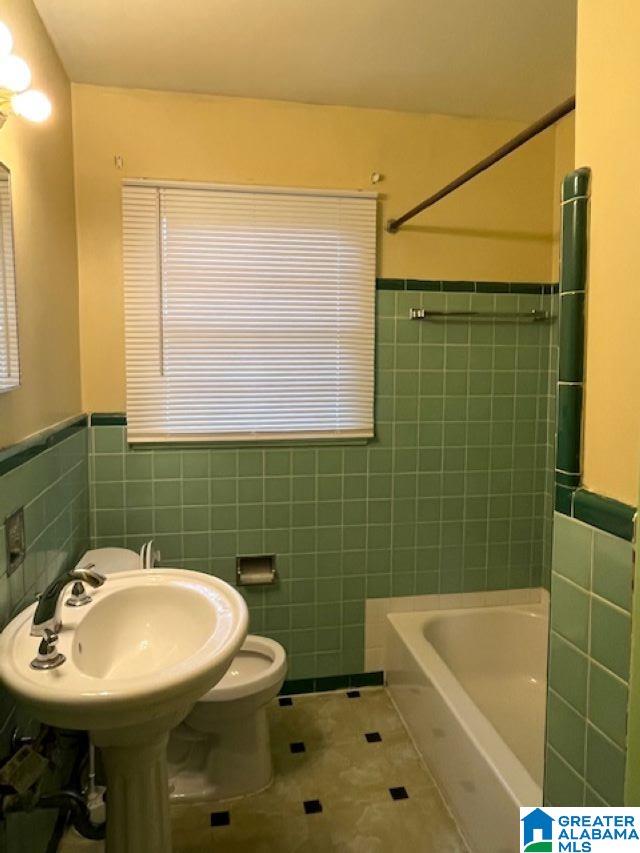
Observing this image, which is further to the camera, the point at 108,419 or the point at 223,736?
the point at 108,419

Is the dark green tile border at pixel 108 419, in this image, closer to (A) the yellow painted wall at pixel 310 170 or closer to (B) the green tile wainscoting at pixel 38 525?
(A) the yellow painted wall at pixel 310 170

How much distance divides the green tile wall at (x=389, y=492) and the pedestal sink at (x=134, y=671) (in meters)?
0.80

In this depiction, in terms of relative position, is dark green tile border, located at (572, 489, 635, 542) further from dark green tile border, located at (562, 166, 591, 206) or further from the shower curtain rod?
the shower curtain rod

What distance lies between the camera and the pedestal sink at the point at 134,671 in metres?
1.01

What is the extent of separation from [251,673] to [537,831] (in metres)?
1.24

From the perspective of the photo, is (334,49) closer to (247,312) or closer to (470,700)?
(247,312)

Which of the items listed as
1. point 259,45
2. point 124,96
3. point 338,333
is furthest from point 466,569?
point 124,96

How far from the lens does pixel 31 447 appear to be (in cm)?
146

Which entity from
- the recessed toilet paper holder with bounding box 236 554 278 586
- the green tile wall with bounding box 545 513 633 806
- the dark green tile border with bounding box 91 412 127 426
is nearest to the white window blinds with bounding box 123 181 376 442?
the dark green tile border with bounding box 91 412 127 426

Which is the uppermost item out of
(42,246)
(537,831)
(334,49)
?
(334,49)

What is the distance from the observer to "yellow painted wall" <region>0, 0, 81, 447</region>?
147 centimetres

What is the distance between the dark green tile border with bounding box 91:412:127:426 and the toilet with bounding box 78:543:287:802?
1.72 feet

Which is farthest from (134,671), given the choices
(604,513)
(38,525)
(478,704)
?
(478,704)

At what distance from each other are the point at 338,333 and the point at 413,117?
3.20 feet
